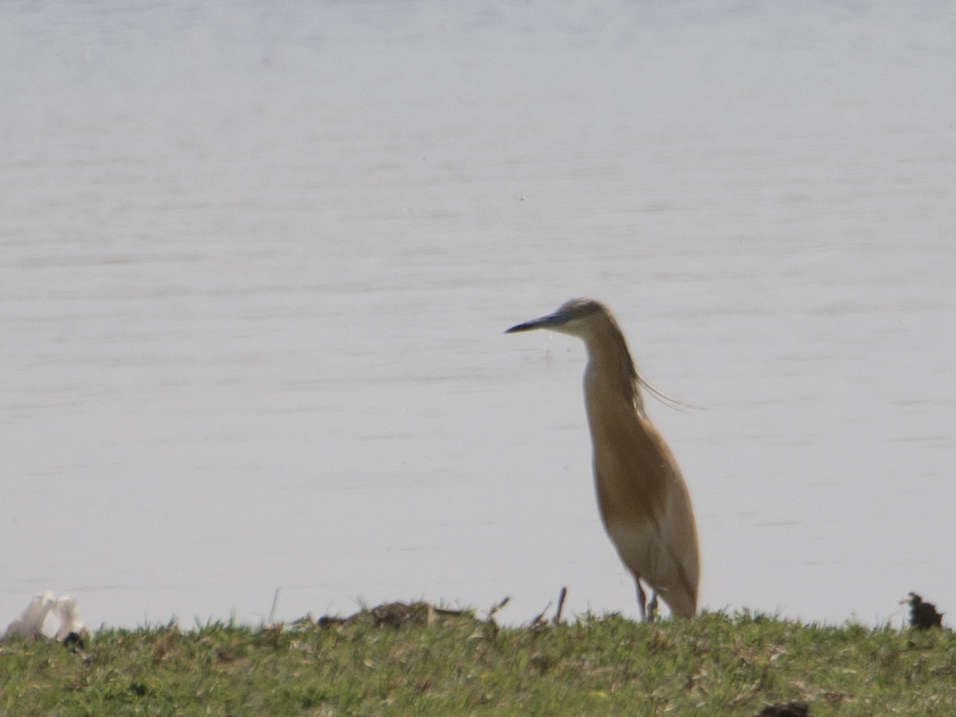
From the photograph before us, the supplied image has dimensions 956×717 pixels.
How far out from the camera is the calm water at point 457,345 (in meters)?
7.84

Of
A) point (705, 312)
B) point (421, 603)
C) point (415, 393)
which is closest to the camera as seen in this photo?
point (421, 603)

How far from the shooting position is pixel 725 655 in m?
5.28

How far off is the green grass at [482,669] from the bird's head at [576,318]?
1.33m

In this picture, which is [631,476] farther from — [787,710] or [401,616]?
[787,710]

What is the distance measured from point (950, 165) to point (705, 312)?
A: 6.95 meters

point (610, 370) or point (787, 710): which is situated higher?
point (610, 370)

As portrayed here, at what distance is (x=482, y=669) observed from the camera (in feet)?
16.8

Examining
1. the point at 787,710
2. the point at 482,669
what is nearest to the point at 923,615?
the point at 787,710

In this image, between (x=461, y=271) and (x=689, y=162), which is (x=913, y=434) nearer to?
(x=461, y=271)

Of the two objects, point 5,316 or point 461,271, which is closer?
point 5,316

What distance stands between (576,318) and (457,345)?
4232 millimetres

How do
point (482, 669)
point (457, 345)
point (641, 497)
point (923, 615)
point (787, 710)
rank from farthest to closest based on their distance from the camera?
point (457, 345)
point (641, 497)
point (923, 615)
point (482, 669)
point (787, 710)

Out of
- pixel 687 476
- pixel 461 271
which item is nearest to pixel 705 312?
pixel 461 271

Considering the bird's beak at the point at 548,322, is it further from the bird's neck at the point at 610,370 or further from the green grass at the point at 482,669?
the green grass at the point at 482,669
